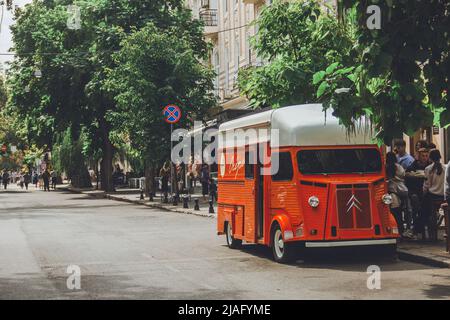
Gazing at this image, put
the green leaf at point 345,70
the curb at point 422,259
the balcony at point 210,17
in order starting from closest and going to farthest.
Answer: the green leaf at point 345,70, the curb at point 422,259, the balcony at point 210,17

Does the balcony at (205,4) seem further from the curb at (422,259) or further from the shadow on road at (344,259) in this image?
the curb at (422,259)

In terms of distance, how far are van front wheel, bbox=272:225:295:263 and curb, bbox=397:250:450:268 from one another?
1958mm

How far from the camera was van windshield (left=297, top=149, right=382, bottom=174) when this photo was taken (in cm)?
1417

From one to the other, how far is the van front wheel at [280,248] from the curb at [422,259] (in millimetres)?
1958

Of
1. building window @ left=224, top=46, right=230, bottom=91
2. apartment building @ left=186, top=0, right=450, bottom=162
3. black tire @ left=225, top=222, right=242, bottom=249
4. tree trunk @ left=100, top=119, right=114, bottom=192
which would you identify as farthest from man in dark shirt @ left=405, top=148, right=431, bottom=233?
tree trunk @ left=100, top=119, right=114, bottom=192

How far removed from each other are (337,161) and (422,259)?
200cm

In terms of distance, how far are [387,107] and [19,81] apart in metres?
43.5

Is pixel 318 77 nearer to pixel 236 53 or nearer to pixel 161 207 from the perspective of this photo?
pixel 161 207

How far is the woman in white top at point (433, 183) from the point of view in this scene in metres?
15.9

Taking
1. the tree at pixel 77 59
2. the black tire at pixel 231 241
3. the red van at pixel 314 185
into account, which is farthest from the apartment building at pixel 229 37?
the red van at pixel 314 185

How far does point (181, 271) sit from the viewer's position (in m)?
13.1

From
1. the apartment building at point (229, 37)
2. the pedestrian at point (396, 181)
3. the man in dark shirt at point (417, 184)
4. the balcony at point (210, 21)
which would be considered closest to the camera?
the pedestrian at point (396, 181)

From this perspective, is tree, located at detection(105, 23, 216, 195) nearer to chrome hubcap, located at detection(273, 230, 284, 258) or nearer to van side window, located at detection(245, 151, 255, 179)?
van side window, located at detection(245, 151, 255, 179)
